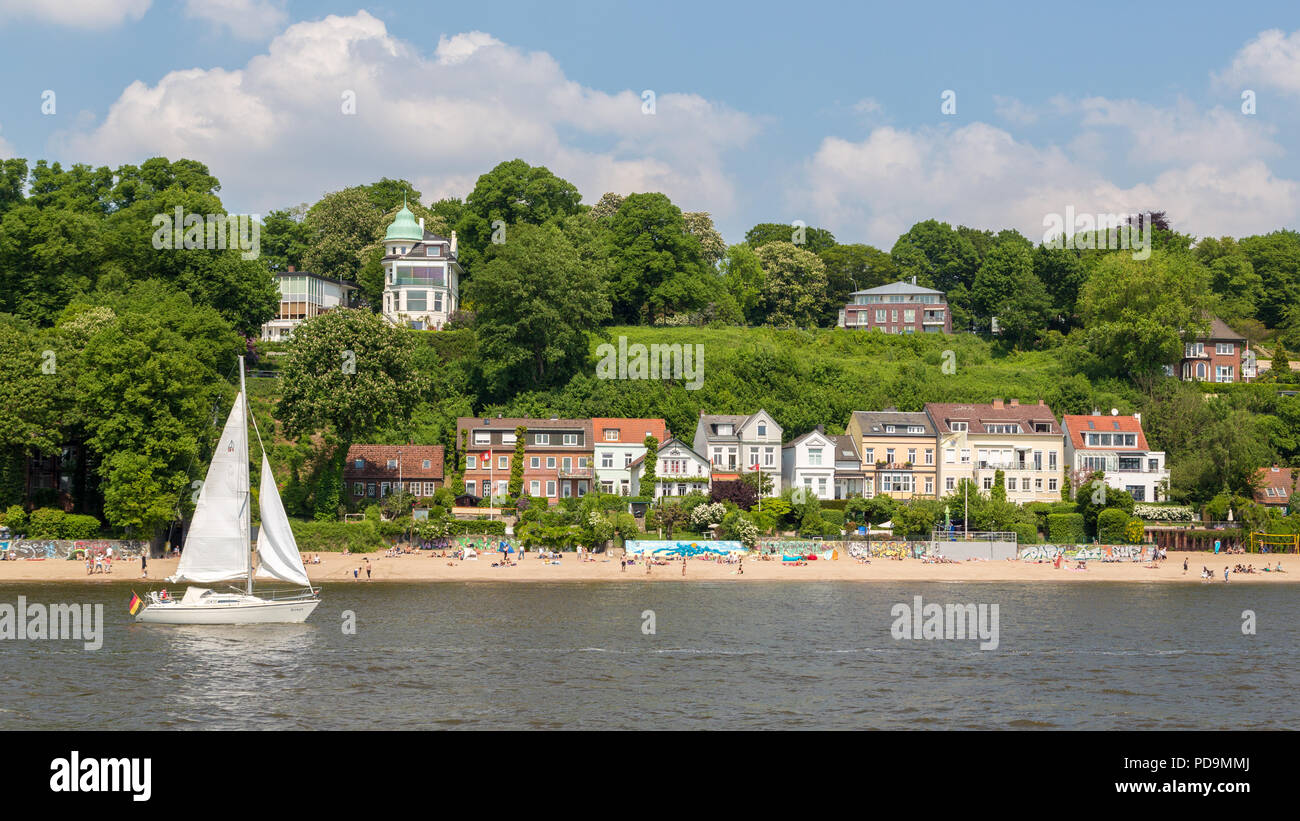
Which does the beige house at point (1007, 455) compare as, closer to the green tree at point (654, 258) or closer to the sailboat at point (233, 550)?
the green tree at point (654, 258)

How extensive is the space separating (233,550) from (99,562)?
72.6 ft

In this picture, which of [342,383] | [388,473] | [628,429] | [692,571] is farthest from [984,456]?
[342,383]

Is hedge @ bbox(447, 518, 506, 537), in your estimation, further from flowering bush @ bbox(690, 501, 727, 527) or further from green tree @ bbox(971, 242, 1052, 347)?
green tree @ bbox(971, 242, 1052, 347)

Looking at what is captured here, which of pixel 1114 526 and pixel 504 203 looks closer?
pixel 1114 526

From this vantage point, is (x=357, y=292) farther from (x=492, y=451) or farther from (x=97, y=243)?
(x=492, y=451)

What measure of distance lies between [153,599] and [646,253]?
7129 centimetres

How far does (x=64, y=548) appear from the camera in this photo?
68625 millimetres

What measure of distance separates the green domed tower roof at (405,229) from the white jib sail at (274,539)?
6838cm

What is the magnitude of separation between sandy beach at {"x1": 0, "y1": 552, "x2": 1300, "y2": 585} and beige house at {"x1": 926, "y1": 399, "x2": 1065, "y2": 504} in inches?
560

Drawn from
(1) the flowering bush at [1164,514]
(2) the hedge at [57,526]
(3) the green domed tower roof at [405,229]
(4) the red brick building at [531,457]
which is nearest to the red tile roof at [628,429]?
(4) the red brick building at [531,457]

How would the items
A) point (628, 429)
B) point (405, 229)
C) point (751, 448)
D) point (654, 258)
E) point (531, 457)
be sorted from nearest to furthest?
point (531, 457), point (751, 448), point (628, 429), point (654, 258), point (405, 229)

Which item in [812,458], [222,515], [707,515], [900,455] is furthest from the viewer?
[900,455]

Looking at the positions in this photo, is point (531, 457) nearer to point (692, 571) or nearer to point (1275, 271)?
point (692, 571)

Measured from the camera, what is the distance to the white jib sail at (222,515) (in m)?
49.6
